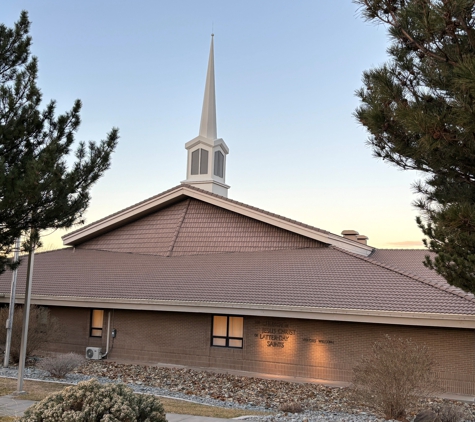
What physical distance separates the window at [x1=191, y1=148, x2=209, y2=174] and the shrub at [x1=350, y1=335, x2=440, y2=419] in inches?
703

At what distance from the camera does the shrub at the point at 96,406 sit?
581cm

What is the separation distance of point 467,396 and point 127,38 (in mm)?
15961

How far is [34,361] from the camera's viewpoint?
57.5ft

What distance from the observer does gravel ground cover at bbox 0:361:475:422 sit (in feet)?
36.5

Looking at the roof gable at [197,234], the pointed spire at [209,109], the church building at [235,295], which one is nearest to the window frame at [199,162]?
the pointed spire at [209,109]

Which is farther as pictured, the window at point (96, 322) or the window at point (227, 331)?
the window at point (96, 322)

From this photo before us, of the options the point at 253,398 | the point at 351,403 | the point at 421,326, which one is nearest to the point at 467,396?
the point at 421,326

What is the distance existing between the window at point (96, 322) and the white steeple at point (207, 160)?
8.86 metres

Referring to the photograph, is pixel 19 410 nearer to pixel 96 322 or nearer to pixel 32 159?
pixel 32 159

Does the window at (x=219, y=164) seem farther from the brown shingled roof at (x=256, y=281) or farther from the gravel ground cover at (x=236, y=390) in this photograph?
the gravel ground cover at (x=236, y=390)

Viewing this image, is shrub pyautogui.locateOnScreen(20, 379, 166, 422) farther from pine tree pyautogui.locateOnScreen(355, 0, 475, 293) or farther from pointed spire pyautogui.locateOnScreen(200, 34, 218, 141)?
pointed spire pyautogui.locateOnScreen(200, 34, 218, 141)

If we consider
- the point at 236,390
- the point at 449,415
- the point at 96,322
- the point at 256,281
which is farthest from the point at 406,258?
the point at 449,415

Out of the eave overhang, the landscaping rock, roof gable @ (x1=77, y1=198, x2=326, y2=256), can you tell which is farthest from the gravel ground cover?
roof gable @ (x1=77, y1=198, x2=326, y2=256)

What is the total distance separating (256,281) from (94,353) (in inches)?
261
